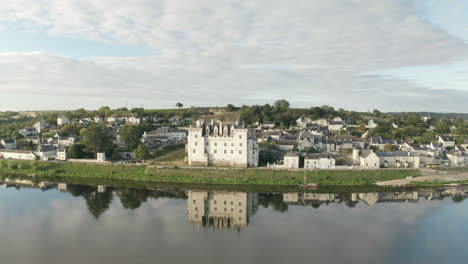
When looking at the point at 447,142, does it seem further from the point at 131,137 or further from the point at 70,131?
the point at 70,131

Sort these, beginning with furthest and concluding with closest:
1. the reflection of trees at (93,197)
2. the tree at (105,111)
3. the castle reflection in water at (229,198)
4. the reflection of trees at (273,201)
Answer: the tree at (105,111)
the reflection of trees at (273,201)
the reflection of trees at (93,197)
the castle reflection in water at (229,198)

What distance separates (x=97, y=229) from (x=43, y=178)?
21438mm

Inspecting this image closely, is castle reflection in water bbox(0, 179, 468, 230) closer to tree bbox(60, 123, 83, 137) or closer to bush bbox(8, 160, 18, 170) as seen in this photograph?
bush bbox(8, 160, 18, 170)

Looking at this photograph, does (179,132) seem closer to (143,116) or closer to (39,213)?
(143,116)

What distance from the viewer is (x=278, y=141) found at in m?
48.1

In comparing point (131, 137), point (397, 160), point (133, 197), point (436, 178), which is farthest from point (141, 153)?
point (436, 178)

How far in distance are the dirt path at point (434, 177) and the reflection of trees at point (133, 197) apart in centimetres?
2513

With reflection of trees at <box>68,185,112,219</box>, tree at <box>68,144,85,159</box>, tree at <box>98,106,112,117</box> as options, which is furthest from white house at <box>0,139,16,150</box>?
tree at <box>98,106,112,117</box>

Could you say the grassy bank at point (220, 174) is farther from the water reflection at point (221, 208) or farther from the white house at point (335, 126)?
the white house at point (335, 126)

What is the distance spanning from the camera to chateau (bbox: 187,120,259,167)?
1503 inches

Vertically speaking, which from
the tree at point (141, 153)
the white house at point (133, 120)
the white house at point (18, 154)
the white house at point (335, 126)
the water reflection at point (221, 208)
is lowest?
the water reflection at point (221, 208)

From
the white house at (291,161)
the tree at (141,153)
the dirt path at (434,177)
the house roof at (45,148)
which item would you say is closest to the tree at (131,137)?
the tree at (141,153)

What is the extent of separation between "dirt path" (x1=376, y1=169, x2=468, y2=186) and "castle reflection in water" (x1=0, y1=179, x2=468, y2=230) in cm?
189

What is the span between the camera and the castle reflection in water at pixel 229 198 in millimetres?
26391
